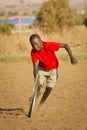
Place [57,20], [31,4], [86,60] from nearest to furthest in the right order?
[86,60] < [57,20] < [31,4]

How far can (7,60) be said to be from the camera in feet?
58.8

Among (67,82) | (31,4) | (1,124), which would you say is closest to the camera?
(1,124)

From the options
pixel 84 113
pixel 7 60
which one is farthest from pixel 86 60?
pixel 84 113

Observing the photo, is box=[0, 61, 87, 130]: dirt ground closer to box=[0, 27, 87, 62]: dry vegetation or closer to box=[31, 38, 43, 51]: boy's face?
box=[31, 38, 43, 51]: boy's face

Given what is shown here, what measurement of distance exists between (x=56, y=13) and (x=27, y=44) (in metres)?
14.2

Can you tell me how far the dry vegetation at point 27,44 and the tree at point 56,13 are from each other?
376 inches

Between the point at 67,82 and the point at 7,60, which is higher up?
the point at 67,82

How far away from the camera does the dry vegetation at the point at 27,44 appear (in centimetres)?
1845

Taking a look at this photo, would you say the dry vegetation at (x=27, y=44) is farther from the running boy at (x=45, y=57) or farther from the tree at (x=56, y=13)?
the tree at (x=56, y=13)

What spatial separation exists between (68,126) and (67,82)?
4743 mm

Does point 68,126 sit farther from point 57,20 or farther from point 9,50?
point 57,20

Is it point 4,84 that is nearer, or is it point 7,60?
point 4,84

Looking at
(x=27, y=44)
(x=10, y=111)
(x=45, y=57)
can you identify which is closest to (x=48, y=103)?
(x=10, y=111)

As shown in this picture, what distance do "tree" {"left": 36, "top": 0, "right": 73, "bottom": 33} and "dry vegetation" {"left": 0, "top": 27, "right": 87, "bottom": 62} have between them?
9.56 metres
